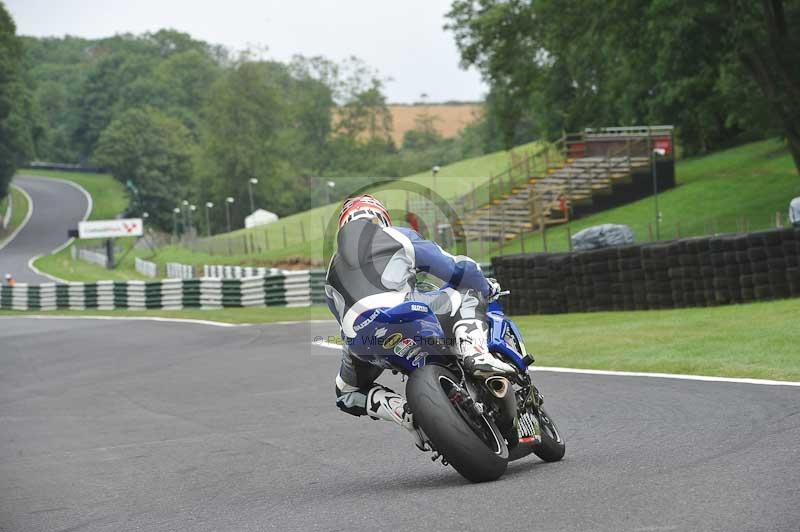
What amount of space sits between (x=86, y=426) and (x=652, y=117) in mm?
37925

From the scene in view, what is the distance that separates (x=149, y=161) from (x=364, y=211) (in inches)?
5196

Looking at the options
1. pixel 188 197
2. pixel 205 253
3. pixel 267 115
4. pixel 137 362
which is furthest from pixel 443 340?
pixel 188 197

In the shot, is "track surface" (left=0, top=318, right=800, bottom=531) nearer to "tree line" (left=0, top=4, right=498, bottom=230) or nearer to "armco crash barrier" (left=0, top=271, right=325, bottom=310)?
"armco crash barrier" (left=0, top=271, right=325, bottom=310)

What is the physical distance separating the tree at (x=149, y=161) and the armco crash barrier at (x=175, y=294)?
3511 inches

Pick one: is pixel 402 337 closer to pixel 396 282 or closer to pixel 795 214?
pixel 396 282

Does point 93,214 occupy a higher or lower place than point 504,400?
lower

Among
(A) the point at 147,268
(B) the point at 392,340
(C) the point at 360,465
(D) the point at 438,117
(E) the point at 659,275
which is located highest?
(D) the point at 438,117

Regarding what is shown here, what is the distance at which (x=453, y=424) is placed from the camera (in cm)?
613

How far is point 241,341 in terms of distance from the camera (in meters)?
21.2

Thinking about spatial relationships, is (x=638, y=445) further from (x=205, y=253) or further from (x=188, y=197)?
(x=188, y=197)

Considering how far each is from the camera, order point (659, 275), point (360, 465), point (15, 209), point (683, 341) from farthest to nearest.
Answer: point (15, 209) < point (659, 275) < point (683, 341) < point (360, 465)

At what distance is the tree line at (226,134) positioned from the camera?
398ft

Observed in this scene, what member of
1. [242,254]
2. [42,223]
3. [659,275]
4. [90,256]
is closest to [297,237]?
[242,254]

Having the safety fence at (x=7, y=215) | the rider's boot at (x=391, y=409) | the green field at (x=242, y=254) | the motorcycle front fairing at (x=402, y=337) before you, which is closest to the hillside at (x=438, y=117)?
the green field at (x=242, y=254)
